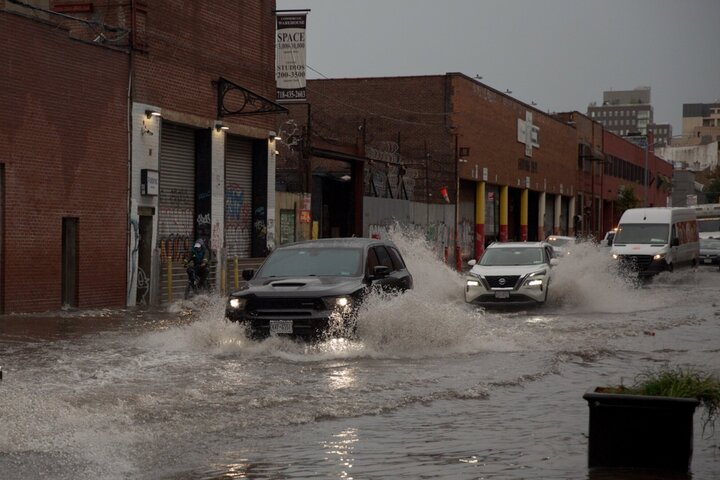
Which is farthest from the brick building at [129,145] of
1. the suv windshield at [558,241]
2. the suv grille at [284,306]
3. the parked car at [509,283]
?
the suv windshield at [558,241]

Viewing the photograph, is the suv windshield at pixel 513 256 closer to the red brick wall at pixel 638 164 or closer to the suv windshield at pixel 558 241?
the suv windshield at pixel 558 241

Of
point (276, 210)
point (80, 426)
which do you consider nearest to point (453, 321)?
point (80, 426)

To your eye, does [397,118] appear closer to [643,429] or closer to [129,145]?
[129,145]

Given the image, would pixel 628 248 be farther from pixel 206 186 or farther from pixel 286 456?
pixel 286 456

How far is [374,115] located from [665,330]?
36.5 m

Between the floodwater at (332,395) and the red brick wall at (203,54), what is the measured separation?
27.4 ft

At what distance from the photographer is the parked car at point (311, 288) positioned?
15688 millimetres

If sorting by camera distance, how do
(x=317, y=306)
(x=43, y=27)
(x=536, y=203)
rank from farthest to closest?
(x=536, y=203) < (x=43, y=27) < (x=317, y=306)

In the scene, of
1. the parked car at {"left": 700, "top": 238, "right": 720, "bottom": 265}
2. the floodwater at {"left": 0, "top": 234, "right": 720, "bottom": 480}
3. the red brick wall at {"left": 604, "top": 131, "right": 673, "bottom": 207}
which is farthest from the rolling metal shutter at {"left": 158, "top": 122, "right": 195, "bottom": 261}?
the red brick wall at {"left": 604, "top": 131, "right": 673, "bottom": 207}

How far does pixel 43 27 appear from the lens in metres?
24.5

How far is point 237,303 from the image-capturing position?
16078mm

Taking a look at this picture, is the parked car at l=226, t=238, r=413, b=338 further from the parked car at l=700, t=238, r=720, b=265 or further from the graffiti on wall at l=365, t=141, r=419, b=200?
the parked car at l=700, t=238, r=720, b=265

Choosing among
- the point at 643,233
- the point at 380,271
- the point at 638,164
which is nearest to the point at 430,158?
the point at 643,233

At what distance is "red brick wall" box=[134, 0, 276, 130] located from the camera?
28984 mm
